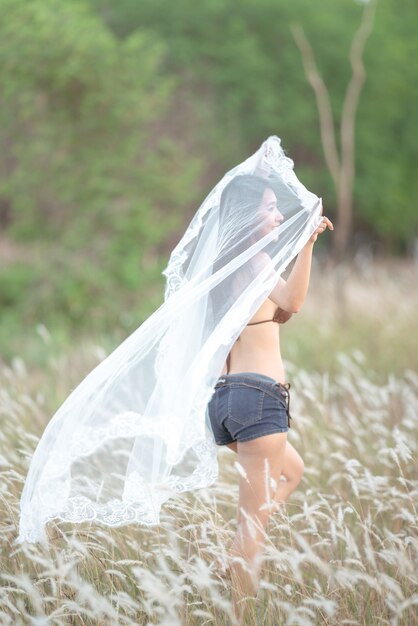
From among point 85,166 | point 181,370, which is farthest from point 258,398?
point 85,166

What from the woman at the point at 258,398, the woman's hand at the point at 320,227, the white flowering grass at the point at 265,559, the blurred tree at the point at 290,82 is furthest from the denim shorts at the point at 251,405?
the blurred tree at the point at 290,82

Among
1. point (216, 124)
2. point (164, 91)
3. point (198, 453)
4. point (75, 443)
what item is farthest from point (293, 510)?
point (216, 124)

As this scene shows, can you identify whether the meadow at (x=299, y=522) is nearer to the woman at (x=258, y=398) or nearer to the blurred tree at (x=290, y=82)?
the woman at (x=258, y=398)

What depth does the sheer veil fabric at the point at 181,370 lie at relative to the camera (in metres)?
Answer: 2.91

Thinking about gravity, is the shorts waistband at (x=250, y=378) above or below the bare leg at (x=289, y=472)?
above

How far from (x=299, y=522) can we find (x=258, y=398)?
3.70 ft

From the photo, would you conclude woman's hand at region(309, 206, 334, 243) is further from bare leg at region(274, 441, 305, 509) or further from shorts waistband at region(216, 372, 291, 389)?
bare leg at region(274, 441, 305, 509)

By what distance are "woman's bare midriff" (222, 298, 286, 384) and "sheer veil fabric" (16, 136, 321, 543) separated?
0.34 ft

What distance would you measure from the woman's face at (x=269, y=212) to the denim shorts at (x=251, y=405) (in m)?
0.58

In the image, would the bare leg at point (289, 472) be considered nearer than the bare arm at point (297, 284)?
No

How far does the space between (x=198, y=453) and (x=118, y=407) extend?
0.38 m

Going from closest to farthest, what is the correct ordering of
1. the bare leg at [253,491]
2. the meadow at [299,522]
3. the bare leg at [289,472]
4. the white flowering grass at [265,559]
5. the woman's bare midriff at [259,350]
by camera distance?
the white flowering grass at [265,559], the meadow at [299,522], the bare leg at [253,491], the woman's bare midriff at [259,350], the bare leg at [289,472]

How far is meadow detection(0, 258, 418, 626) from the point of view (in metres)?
2.58

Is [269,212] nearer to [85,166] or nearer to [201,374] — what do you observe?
[201,374]
